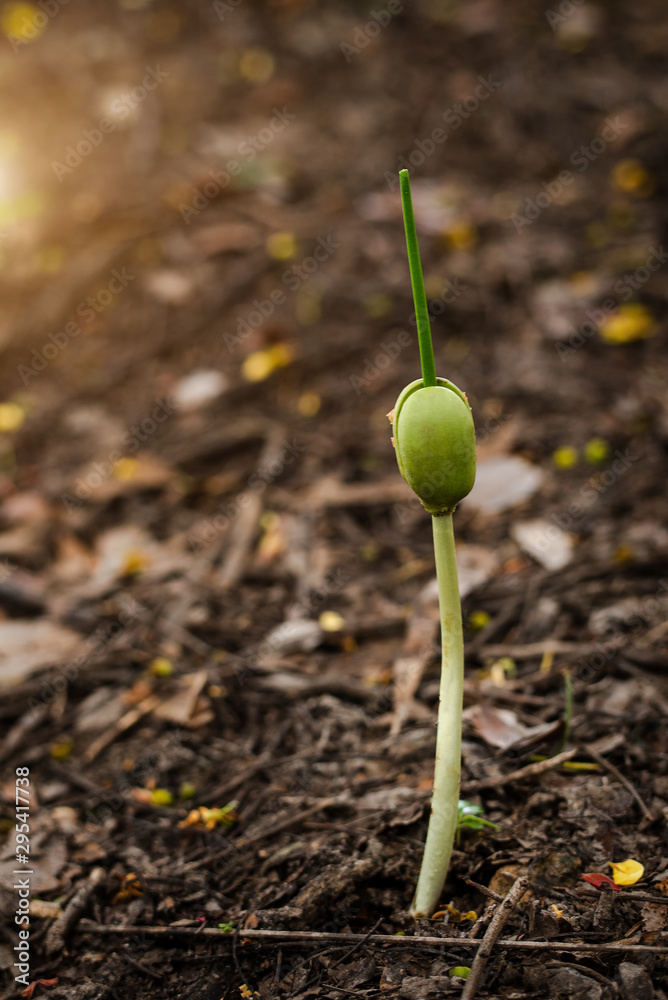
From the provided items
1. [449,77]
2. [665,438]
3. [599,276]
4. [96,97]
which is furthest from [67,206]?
[665,438]

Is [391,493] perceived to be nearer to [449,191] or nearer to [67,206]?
[449,191]

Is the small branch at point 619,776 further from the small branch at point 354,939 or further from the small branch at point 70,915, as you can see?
the small branch at point 70,915

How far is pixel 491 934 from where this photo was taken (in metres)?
1.28

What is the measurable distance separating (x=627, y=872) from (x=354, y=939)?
524 mm

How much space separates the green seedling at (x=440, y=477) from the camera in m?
1.09

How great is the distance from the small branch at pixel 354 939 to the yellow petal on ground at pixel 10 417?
260cm

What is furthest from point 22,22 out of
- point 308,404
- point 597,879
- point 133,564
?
point 597,879

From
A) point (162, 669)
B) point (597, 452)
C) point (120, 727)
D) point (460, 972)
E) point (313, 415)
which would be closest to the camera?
point (460, 972)

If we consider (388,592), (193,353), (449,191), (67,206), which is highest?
(67,206)

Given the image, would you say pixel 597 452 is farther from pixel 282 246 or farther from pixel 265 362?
pixel 282 246

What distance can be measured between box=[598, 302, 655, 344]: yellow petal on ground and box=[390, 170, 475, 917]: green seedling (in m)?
2.35

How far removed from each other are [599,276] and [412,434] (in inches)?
112

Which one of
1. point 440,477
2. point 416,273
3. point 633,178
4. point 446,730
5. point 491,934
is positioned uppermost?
point 416,273

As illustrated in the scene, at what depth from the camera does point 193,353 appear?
3781mm
